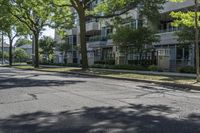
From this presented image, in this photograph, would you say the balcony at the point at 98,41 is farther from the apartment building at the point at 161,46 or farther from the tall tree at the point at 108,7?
the tall tree at the point at 108,7

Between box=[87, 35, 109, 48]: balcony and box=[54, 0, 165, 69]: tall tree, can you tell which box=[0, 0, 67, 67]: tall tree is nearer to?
box=[54, 0, 165, 69]: tall tree

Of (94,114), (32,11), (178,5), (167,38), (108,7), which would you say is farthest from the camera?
(32,11)

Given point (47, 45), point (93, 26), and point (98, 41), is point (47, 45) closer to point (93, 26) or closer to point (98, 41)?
point (93, 26)

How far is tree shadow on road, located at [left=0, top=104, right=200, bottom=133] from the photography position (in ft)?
23.5

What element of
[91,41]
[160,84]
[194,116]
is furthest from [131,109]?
[91,41]

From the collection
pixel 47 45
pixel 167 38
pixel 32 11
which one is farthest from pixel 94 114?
pixel 47 45

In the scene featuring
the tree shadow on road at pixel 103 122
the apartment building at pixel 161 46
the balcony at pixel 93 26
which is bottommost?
the tree shadow on road at pixel 103 122

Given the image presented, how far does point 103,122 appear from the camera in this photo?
7852 millimetres

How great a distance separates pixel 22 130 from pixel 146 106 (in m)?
4.10

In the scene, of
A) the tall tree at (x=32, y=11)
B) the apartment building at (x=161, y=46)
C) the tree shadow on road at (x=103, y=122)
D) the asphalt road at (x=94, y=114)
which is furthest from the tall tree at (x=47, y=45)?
the tree shadow on road at (x=103, y=122)

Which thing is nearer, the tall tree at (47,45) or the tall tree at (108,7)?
the tall tree at (108,7)

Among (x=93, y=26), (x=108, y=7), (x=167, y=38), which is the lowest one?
(x=167, y=38)

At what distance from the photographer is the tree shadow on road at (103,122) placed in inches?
282

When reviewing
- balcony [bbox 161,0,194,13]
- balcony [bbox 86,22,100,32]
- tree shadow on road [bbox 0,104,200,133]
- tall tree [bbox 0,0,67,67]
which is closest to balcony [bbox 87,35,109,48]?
balcony [bbox 86,22,100,32]
